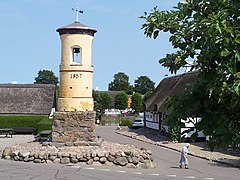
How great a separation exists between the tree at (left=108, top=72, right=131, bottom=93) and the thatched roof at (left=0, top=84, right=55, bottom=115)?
82.8 meters

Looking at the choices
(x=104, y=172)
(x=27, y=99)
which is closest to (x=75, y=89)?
(x=104, y=172)

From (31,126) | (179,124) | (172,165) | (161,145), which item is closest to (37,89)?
(31,126)

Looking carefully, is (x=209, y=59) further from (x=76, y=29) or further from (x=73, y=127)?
Answer: (x=76, y=29)

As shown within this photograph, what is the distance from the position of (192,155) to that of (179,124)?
24241mm

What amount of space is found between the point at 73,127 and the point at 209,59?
20.0m

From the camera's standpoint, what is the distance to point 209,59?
141 inches

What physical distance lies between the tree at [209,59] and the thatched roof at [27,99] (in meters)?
49.8

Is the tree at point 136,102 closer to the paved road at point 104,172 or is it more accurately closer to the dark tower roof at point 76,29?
the dark tower roof at point 76,29

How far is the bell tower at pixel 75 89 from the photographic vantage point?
23.3m

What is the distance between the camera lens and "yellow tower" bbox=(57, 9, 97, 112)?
23.9 meters

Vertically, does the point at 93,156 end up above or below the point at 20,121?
below

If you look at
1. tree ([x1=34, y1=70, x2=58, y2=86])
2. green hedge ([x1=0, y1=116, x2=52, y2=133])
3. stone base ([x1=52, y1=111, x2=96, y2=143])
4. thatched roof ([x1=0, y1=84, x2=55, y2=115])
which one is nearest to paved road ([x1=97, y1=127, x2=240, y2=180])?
stone base ([x1=52, y1=111, x2=96, y2=143])

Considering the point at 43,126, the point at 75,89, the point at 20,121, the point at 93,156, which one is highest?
the point at 75,89

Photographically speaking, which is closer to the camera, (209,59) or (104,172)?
(209,59)
